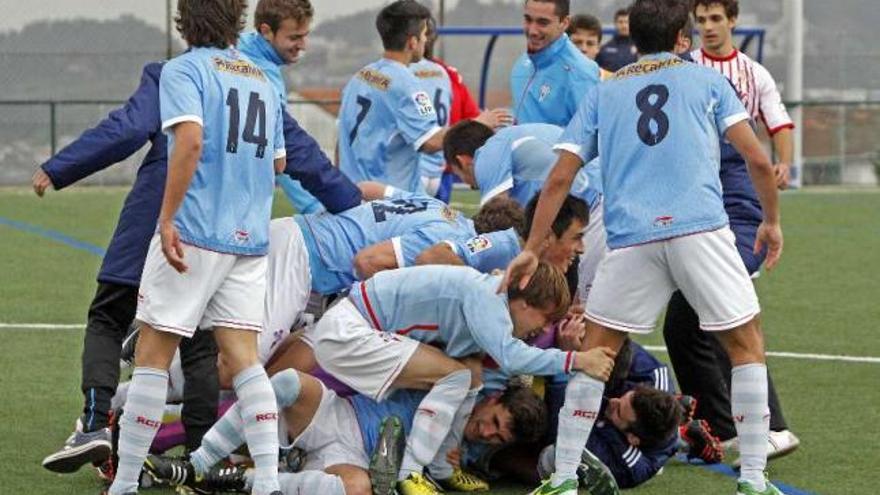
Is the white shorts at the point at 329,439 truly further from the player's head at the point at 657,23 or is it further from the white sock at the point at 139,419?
the player's head at the point at 657,23

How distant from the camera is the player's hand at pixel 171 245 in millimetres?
5969

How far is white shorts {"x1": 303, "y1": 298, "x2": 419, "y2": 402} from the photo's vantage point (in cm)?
676

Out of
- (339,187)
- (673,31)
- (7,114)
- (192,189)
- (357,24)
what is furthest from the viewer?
(357,24)

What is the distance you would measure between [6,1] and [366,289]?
18.8m

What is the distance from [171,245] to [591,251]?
11.0ft

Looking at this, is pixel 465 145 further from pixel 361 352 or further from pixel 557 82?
pixel 361 352

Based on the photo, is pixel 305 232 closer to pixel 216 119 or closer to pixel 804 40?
pixel 216 119

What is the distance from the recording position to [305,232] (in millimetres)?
7820

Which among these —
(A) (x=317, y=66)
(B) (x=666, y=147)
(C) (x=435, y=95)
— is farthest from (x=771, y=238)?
(A) (x=317, y=66)

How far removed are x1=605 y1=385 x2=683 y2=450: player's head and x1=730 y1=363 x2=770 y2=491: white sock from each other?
15.4 inches

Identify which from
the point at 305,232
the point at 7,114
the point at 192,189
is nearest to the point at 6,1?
the point at 7,114

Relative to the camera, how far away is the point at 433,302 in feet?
22.3

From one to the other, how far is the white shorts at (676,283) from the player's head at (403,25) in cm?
444

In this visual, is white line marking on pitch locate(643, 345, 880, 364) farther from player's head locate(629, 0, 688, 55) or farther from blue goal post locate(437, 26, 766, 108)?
blue goal post locate(437, 26, 766, 108)
